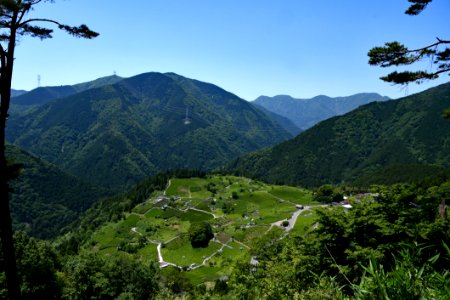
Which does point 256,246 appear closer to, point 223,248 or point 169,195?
point 223,248

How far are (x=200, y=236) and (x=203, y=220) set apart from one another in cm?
3165

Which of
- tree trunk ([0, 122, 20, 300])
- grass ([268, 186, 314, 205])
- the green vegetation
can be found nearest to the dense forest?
tree trunk ([0, 122, 20, 300])

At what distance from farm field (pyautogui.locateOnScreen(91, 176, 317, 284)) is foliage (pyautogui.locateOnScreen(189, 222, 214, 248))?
5.89 ft

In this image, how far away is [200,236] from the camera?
11988 cm

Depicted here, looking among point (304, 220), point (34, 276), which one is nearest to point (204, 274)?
point (304, 220)

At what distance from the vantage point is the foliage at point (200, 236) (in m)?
119

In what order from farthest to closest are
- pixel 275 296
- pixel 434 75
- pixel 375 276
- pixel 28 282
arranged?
1. pixel 28 282
2. pixel 434 75
3. pixel 275 296
4. pixel 375 276

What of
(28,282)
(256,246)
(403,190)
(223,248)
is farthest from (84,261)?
(223,248)

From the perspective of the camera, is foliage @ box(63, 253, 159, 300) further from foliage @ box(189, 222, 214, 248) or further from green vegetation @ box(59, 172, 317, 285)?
foliage @ box(189, 222, 214, 248)

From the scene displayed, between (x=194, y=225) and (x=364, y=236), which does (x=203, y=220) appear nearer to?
(x=194, y=225)

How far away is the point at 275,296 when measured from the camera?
57.3ft

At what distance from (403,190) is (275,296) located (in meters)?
17.2

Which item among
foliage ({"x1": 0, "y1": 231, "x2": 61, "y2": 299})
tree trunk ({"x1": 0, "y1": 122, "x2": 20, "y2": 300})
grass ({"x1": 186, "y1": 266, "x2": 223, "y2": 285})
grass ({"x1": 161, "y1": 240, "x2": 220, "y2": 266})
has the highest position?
tree trunk ({"x1": 0, "y1": 122, "x2": 20, "y2": 300})

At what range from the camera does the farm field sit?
109938mm
